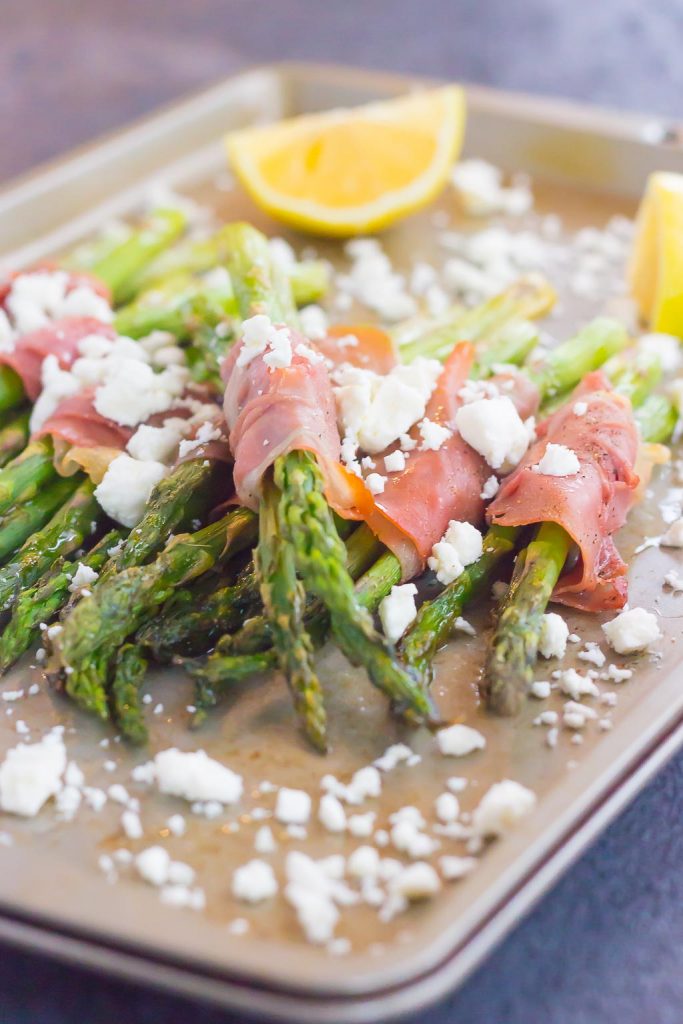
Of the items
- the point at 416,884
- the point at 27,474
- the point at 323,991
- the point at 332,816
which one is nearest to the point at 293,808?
the point at 332,816

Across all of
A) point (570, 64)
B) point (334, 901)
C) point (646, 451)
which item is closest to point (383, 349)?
point (646, 451)

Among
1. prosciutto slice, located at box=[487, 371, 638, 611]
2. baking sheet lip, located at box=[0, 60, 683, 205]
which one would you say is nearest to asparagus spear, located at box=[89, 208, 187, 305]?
baking sheet lip, located at box=[0, 60, 683, 205]

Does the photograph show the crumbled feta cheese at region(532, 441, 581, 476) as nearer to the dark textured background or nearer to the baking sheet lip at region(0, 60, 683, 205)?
the baking sheet lip at region(0, 60, 683, 205)

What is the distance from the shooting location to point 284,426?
282cm

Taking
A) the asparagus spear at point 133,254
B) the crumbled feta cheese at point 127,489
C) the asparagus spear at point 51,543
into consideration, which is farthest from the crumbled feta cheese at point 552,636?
the asparagus spear at point 133,254

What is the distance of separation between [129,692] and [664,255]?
247 centimetres

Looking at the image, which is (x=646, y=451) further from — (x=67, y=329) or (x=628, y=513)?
(x=67, y=329)

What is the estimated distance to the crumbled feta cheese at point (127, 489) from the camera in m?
3.10

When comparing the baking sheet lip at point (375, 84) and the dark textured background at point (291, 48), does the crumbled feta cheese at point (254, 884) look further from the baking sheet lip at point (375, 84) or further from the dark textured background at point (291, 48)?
the dark textured background at point (291, 48)

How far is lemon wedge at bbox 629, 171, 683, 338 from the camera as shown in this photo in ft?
13.5

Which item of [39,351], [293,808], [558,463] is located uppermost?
[558,463]

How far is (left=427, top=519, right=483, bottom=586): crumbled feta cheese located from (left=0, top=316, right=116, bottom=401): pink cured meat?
1.33 meters

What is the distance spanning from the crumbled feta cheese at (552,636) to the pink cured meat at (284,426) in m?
0.51

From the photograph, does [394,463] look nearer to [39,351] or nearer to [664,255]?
[39,351]
